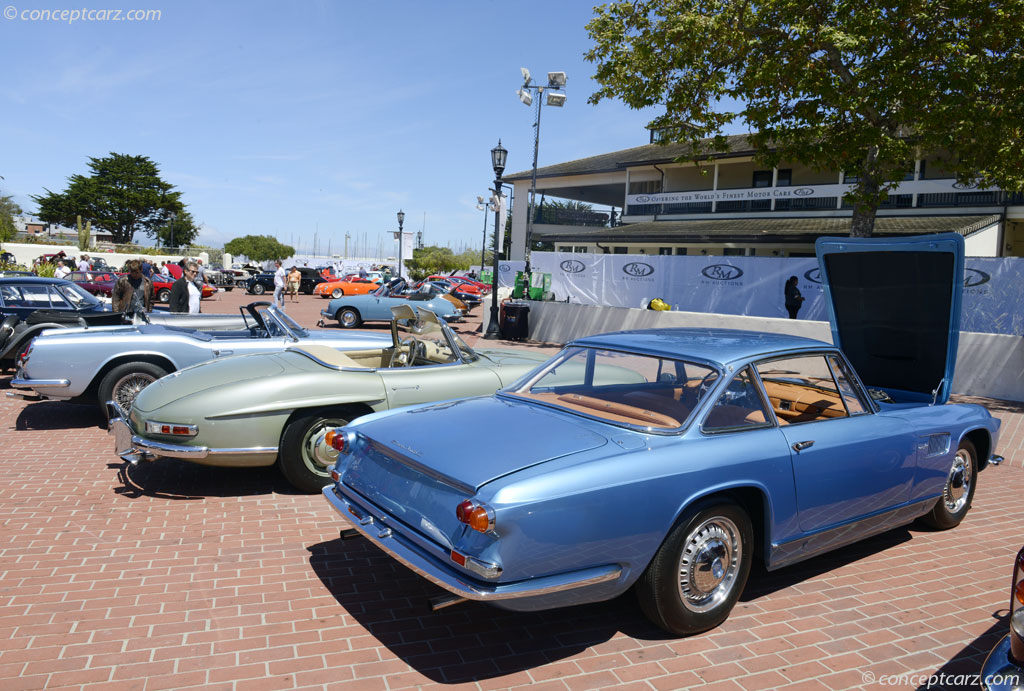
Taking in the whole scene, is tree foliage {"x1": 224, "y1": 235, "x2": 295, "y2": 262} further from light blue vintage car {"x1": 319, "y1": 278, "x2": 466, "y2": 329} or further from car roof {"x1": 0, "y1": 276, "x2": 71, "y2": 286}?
car roof {"x1": 0, "y1": 276, "x2": 71, "y2": 286}

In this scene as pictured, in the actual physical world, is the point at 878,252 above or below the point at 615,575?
above

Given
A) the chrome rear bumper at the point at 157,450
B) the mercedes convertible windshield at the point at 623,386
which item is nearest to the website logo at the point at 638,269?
the mercedes convertible windshield at the point at 623,386

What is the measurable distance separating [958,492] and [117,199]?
3332 inches

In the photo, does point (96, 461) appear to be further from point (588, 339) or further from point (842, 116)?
point (842, 116)

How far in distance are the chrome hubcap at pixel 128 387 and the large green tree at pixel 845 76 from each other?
11.4 m

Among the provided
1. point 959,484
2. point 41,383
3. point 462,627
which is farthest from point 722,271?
point 462,627

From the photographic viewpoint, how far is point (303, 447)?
512cm

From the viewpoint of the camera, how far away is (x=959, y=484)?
→ 5078 millimetres

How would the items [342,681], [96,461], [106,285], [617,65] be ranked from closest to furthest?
1. [342,681]
2. [96,461]
3. [617,65]
4. [106,285]

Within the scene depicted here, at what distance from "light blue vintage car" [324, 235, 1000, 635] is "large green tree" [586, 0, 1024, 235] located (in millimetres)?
8087

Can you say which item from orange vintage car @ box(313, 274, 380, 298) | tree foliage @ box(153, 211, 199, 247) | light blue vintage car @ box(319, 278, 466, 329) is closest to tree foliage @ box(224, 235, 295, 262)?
tree foliage @ box(153, 211, 199, 247)

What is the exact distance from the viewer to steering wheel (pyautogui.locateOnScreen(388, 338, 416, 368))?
609 cm

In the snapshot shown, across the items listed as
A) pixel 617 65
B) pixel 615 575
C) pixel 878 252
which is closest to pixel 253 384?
pixel 615 575

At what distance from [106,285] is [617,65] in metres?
19.1
